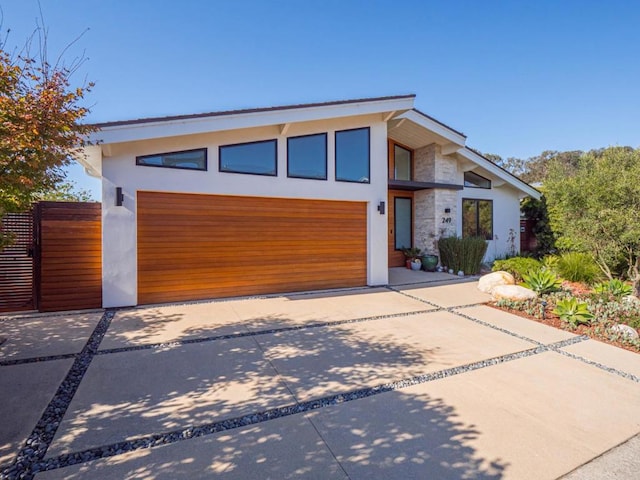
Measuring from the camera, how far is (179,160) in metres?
7.45

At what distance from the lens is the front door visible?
42.4 ft

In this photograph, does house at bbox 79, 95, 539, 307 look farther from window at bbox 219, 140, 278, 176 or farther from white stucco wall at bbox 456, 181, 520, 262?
white stucco wall at bbox 456, 181, 520, 262

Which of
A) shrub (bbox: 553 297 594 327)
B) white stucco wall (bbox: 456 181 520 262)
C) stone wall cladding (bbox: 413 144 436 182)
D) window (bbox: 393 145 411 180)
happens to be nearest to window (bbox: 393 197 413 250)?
window (bbox: 393 145 411 180)

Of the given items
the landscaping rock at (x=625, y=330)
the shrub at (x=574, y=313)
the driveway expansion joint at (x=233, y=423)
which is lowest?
the driveway expansion joint at (x=233, y=423)

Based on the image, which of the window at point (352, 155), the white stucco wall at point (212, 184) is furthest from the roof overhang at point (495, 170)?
the window at point (352, 155)

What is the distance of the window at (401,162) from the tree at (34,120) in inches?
428

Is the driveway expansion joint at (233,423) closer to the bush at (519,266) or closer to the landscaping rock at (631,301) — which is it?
the landscaping rock at (631,301)

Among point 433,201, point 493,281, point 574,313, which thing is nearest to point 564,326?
point 574,313

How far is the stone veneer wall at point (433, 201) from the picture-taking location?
41.5 ft

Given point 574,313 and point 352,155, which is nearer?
point 574,313

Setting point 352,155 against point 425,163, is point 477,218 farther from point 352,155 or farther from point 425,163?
point 352,155

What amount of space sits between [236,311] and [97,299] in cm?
306

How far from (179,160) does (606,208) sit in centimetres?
1052

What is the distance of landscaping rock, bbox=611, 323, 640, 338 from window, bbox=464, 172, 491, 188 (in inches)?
377
